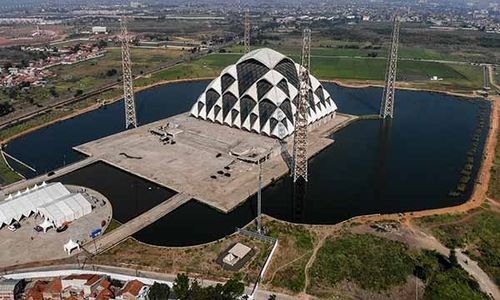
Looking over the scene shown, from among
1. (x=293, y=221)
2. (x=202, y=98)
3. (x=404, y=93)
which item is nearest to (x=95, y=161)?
(x=202, y=98)

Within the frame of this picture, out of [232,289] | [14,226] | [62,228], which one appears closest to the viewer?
[232,289]

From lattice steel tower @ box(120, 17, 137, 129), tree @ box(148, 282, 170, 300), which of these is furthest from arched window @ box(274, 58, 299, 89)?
tree @ box(148, 282, 170, 300)

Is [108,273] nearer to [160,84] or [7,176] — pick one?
[7,176]

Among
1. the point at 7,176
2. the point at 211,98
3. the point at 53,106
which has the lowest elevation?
the point at 7,176

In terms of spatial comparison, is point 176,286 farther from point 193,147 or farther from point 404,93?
point 404,93

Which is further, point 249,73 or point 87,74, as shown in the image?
point 87,74

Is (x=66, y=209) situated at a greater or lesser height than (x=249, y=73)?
lesser

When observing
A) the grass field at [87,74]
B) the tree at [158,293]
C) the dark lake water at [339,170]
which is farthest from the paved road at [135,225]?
the grass field at [87,74]

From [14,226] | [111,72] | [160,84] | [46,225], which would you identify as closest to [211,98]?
[46,225]
